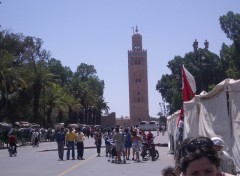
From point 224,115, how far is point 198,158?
10.5 meters

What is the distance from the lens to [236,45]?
2301 inches

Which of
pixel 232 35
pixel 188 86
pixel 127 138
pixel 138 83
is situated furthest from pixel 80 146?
pixel 138 83

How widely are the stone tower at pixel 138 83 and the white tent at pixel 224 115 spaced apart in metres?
143

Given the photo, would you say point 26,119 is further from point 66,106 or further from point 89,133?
point 89,133

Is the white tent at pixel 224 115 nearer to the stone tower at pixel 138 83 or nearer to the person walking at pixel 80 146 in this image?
the person walking at pixel 80 146

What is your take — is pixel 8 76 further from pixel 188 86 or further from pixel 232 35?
pixel 188 86

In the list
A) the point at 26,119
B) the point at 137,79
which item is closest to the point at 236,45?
the point at 26,119

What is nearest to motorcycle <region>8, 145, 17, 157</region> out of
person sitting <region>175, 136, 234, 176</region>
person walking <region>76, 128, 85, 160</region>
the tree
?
person walking <region>76, 128, 85, 160</region>

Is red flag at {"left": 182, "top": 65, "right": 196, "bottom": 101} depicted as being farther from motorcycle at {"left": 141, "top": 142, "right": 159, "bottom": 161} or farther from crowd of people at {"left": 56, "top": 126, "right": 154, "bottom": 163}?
motorcycle at {"left": 141, "top": 142, "right": 159, "bottom": 161}

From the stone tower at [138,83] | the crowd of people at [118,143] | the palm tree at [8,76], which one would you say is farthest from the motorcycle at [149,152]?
the stone tower at [138,83]

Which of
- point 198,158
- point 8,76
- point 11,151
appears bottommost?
point 198,158

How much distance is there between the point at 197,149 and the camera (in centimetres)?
260

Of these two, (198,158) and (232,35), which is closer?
(198,158)

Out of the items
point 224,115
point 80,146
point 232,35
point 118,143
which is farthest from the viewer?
point 232,35
